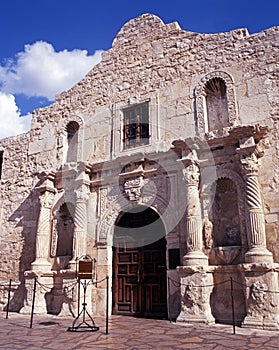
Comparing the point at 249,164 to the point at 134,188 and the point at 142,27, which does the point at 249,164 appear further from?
the point at 142,27

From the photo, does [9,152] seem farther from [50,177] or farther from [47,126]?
[50,177]

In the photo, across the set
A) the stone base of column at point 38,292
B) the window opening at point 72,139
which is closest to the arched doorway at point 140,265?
the stone base of column at point 38,292

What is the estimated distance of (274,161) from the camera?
7.11m

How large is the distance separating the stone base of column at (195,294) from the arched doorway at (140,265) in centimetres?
99

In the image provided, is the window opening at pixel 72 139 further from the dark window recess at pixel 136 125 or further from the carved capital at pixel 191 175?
the carved capital at pixel 191 175

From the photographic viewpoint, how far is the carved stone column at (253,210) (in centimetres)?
631

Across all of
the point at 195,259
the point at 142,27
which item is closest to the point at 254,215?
the point at 195,259

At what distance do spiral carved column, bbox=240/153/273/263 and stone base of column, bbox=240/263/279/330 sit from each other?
0.17 meters

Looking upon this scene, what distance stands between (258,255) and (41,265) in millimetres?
5227

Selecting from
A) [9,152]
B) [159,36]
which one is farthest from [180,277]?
[9,152]

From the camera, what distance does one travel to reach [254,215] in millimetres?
6551

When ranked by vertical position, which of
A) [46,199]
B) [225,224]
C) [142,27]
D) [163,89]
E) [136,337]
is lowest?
[136,337]

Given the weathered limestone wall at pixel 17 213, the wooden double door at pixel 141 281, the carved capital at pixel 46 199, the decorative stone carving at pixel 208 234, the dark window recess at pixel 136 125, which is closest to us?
the decorative stone carving at pixel 208 234

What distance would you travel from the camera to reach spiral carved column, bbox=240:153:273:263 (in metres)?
6.30
